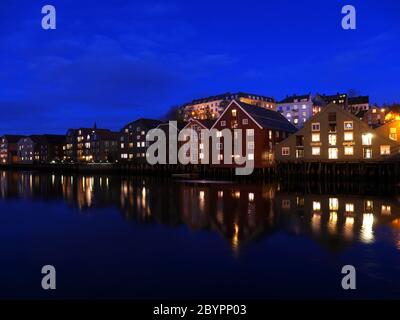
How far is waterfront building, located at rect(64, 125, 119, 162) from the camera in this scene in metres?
124

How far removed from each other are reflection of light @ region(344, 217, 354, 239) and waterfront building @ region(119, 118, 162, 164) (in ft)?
254

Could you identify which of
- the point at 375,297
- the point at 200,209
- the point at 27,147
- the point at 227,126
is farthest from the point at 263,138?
the point at 27,147

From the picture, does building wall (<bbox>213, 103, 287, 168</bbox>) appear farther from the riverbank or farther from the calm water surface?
the calm water surface

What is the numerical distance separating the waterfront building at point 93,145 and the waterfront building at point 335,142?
224 ft

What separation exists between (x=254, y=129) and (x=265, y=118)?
586cm

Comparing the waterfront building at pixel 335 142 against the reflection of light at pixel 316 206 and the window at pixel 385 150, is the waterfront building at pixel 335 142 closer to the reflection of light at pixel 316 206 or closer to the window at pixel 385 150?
the window at pixel 385 150

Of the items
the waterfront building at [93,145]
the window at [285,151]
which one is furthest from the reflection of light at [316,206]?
the waterfront building at [93,145]

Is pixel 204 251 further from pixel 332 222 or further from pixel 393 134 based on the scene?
pixel 393 134

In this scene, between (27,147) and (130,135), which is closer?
(130,135)

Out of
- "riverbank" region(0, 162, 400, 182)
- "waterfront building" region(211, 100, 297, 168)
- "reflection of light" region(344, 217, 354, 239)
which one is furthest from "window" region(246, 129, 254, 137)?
"reflection of light" region(344, 217, 354, 239)

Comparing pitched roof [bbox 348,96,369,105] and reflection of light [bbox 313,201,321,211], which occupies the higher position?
pitched roof [bbox 348,96,369,105]
